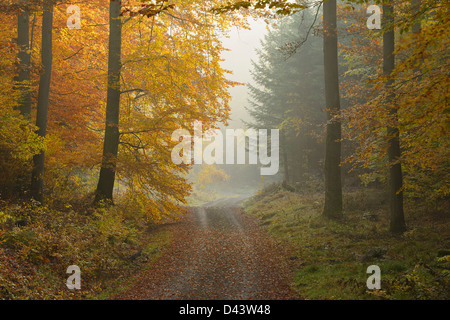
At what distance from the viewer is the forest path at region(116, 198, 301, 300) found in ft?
24.2

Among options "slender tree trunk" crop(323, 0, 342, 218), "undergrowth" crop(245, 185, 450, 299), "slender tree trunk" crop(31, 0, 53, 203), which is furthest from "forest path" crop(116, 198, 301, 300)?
"slender tree trunk" crop(31, 0, 53, 203)

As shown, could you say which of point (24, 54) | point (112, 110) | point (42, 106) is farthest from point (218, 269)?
point (24, 54)

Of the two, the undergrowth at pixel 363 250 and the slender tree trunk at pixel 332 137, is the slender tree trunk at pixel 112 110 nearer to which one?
the undergrowth at pixel 363 250

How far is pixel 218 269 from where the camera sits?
29.7 ft

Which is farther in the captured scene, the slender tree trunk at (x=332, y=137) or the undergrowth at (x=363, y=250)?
the slender tree trunk at (x=332, y=137)

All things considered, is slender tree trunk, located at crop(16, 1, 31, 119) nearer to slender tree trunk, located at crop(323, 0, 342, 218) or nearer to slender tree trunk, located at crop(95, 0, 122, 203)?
slender tree trunk, located at crop(95, 0, 122, 203)

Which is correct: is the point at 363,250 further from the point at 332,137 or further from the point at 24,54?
the point at 24,54

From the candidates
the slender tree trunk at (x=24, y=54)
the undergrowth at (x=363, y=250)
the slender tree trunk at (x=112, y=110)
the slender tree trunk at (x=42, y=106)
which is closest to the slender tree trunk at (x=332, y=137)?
the undergrowth at (x=363, y=250)

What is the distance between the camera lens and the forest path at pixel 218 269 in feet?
24.2

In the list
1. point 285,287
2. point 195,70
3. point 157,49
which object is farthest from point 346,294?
point 157,49

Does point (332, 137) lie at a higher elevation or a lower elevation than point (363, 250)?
higher

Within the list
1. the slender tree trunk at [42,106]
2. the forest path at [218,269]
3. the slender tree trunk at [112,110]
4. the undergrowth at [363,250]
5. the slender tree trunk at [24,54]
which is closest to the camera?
the undergrowth at [363,250]
